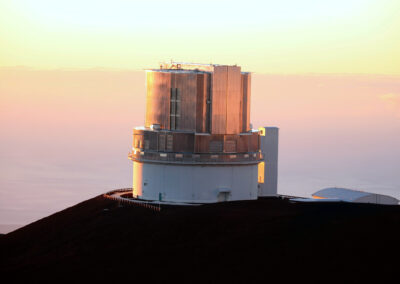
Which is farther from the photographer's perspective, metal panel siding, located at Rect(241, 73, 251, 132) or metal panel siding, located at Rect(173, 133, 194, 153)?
metal panel siding, located at Rect(241, 73, 251, 132)

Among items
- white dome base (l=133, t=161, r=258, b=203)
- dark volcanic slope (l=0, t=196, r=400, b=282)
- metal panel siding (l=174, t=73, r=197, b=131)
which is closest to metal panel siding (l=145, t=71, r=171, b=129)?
metal panel siding (l=174, t=73, r=197, b=131)

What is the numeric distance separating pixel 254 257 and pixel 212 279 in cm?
230

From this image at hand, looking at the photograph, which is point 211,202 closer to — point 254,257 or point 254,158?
point 254,158

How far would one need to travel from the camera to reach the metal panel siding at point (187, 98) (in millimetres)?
53875

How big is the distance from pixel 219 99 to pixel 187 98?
1.80 metres

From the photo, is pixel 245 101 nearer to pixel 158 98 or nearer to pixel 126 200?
pixel 158 98

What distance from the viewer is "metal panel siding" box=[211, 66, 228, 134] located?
5378 cm

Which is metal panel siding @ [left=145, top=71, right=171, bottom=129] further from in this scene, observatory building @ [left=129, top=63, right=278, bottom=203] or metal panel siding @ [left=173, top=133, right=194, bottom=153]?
metal panel siding @ [left=173, top=133, right=194, bottom=153]

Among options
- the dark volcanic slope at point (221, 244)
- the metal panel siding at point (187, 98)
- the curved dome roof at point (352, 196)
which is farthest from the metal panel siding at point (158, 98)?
the curved dome roof at point (352, 196)

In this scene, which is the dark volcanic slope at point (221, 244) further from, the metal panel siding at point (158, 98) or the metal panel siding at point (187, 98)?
the metal panel siding at point (158, 98)

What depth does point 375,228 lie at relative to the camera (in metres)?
Result: 42.1

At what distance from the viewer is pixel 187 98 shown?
177 ft

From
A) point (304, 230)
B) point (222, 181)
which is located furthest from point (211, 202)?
point (304, 230)

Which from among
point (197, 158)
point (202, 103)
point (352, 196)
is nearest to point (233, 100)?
point (202, 103)
